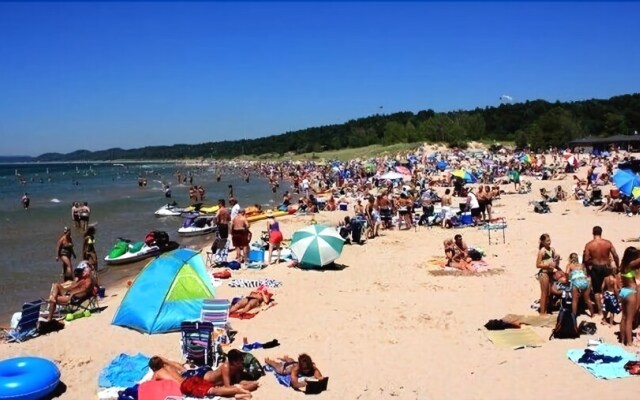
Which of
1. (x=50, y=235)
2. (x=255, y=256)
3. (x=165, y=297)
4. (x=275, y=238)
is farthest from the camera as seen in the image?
(x=50, y=235)

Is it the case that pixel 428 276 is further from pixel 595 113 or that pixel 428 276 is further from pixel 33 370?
pixel 595 113

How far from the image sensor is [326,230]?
12117 mm

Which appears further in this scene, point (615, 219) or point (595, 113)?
point (595, 113)

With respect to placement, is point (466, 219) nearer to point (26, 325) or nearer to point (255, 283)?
point (255, 283)

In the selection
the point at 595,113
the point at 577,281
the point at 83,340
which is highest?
the point at 595,113

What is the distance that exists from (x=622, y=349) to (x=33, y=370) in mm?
7046

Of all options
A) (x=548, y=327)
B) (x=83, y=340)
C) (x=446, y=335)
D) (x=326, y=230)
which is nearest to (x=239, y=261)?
(x=326, y=230)

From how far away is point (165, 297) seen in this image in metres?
8.62

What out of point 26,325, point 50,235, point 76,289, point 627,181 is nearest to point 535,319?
point 76,289

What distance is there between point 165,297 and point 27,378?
2578mm

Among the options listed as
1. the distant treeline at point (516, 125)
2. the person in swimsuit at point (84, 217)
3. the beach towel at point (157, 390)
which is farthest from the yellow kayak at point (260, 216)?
the distant treeline at point (516, 125)

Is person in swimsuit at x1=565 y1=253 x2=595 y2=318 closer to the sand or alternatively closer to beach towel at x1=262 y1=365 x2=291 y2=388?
the sand

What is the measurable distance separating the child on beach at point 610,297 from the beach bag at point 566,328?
→ 73 cm

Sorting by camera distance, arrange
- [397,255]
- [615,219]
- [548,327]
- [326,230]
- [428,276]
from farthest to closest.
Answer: [615,219] < [397,255] < [326,230] < [428,276] < [548,327]
